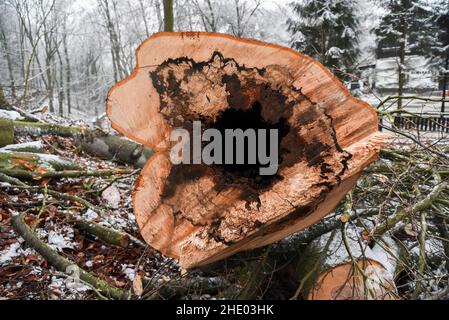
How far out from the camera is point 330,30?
12352 millimetres

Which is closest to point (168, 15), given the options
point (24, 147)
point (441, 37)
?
point (24, 147)

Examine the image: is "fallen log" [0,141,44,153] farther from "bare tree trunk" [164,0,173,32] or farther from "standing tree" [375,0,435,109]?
"standing tree" [375,0,435,109]

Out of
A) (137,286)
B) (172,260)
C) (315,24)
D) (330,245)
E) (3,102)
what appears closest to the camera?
(330,245)

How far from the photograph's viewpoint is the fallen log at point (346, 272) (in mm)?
1645

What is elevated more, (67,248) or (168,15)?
(168,15)

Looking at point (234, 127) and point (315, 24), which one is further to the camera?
point (315, 24)

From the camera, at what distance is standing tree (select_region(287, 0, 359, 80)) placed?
39.4 ft

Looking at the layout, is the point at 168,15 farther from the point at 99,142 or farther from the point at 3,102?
the point at 3,102

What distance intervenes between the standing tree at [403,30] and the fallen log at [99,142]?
1165cm

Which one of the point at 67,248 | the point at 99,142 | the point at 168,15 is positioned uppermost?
the point at 168,15

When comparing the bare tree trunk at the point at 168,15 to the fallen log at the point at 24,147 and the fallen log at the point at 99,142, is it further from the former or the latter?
the fallen log at the point at 24,147

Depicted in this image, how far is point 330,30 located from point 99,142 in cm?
1014

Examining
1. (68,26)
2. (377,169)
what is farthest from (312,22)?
(68,26)

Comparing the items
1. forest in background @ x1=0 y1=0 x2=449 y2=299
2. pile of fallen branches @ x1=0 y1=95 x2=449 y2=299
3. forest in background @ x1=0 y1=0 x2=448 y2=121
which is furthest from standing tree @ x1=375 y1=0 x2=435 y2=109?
pile of fallen branches @ x1=0 y1=95 x2=449 y2=299
